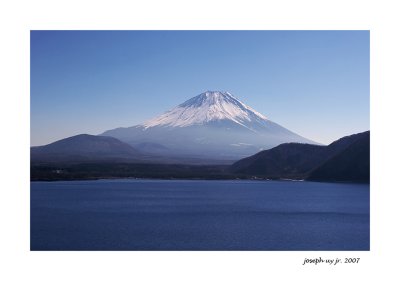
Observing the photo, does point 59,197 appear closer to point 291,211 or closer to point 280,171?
point 291,211

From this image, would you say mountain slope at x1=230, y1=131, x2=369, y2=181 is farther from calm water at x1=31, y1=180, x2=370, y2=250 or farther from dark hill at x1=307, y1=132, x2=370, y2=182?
calm water at x1=31, y1=180, x2=370, y2=250

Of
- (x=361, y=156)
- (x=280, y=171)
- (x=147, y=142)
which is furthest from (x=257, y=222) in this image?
(x=147, y=142)

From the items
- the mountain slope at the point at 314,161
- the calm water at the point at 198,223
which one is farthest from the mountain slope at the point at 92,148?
the calm water at the point at 198,223

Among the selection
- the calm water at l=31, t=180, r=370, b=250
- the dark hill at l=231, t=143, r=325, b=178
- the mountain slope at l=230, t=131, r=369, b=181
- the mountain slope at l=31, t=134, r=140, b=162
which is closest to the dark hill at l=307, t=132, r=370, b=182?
the mountain slope at l=230, t=131, r=369, b=181

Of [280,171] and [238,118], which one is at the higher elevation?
[238,118]

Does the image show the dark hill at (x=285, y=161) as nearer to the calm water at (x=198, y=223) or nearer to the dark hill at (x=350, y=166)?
the dark hill at (x=350, y=166)

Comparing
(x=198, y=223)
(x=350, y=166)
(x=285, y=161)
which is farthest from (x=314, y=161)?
(x=198, y=223)
